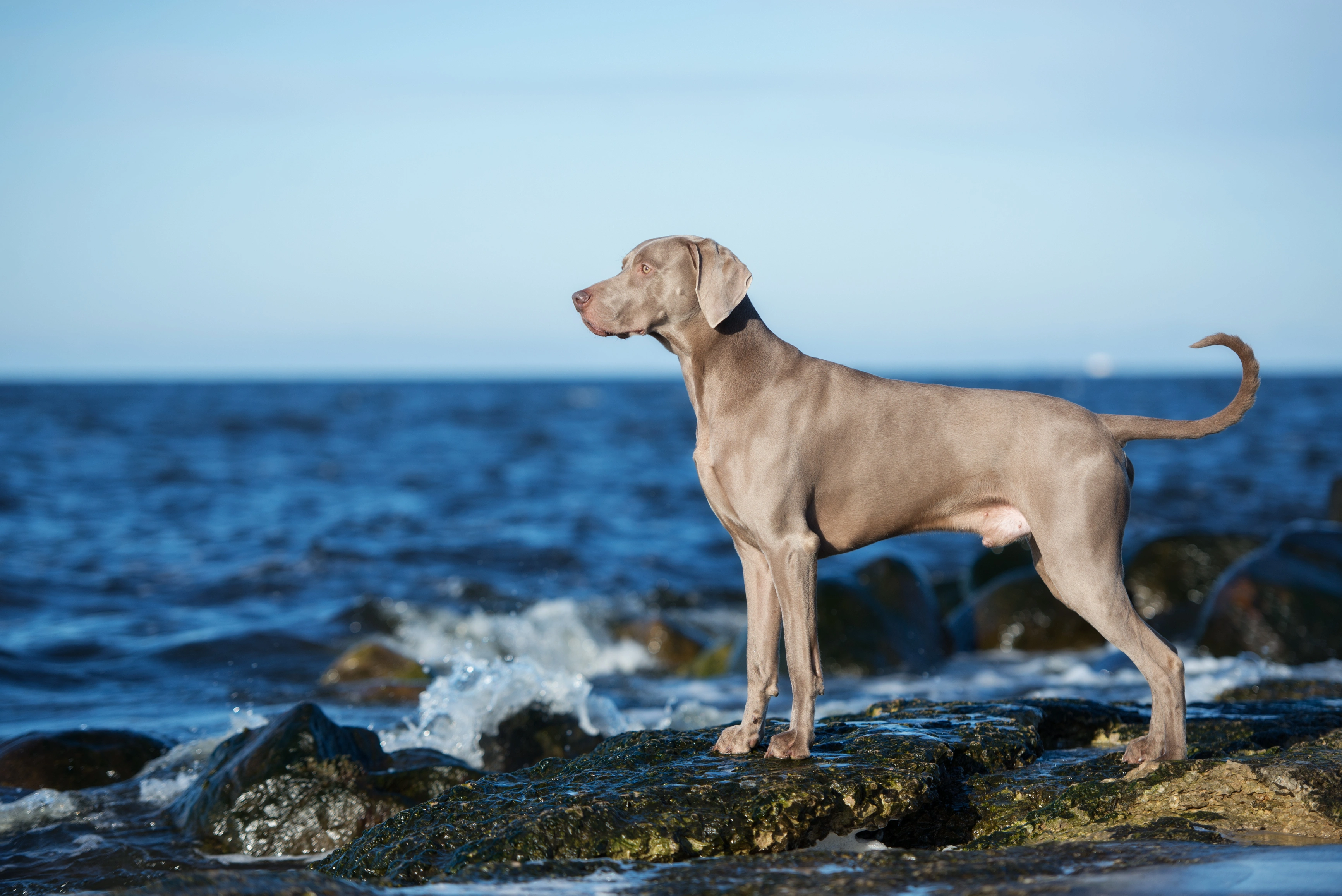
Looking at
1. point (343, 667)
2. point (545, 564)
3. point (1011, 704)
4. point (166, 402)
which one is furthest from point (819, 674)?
point (166, 402)

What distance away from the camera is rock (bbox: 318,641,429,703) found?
11.0 meters

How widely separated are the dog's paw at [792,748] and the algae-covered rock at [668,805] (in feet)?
0.14

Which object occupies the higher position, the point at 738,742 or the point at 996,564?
the point at 738,742

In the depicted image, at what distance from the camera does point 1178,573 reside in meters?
14.0

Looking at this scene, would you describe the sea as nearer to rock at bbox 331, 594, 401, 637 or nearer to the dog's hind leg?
rock at bbox 331, 594, 401, 637

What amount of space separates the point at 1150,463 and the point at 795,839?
30.2 metres

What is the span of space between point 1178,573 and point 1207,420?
378 inches

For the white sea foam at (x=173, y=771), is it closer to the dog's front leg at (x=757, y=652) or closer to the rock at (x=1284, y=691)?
the dog's front leg at (x=757, y=652)

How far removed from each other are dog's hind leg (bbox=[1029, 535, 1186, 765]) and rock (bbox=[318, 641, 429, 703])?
7.28 m

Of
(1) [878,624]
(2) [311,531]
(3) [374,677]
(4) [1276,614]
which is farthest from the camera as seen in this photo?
(2) [311,531]

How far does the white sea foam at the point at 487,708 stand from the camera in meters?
8.41

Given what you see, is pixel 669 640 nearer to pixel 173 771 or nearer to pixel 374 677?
pixel 374 677

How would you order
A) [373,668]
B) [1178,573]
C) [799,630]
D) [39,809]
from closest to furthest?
[799,630], [39,809], [373,668], [1178,573]

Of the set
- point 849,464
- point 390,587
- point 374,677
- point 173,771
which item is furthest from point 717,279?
point 390,587
